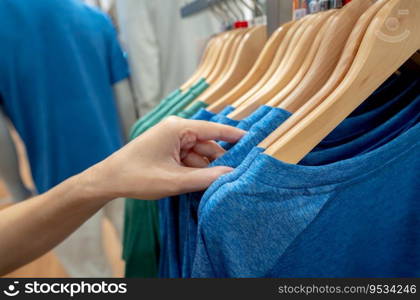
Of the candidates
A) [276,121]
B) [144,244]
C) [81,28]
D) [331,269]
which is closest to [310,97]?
[276,121]

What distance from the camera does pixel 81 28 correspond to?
0.95 m

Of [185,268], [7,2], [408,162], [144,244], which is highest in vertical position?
[7,2]

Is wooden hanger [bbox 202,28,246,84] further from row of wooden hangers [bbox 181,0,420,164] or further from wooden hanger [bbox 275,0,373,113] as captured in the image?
wooden hanger [bbox 275,0,373,113]

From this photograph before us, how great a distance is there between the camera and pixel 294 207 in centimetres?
32

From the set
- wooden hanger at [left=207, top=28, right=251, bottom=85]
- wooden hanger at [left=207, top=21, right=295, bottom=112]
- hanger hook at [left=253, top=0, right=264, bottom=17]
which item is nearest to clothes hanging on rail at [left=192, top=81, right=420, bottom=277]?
wooden hanger at [left=207, top=21, right=295, bottom=112]

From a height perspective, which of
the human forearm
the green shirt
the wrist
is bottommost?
the green shirt

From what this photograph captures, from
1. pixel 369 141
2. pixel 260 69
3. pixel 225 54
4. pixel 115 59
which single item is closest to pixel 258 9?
pixel 225 54

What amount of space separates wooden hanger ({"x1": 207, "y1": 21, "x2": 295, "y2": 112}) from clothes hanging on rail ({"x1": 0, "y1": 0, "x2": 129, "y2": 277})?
0.64 m

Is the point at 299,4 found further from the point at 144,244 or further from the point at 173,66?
the point at 173,66

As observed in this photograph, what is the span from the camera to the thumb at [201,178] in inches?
14.3

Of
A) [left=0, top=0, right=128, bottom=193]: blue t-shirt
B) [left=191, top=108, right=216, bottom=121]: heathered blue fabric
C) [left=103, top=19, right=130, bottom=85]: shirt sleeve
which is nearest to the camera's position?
[left=191, top=108, right=216, bottom=121]: heathered blue fabric

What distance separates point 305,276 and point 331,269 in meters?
0.05

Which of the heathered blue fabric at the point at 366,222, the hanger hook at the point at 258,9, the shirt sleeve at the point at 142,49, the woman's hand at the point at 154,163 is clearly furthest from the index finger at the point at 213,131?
the shirt sleeve at the point at 142,49

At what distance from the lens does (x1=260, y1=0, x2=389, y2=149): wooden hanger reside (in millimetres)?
359
